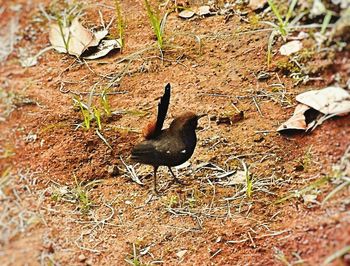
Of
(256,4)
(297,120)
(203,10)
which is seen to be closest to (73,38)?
(203,10)

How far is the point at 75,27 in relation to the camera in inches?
138

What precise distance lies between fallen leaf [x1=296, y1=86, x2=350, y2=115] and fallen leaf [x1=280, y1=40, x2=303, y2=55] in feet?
1.12

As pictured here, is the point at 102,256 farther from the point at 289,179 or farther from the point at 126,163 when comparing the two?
the point at 289,179

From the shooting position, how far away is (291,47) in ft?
10.3

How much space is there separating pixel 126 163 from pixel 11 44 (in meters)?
0.94

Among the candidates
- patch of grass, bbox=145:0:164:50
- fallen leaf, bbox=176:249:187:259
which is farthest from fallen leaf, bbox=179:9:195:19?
fallen leaf, bbox=176:249:187:259

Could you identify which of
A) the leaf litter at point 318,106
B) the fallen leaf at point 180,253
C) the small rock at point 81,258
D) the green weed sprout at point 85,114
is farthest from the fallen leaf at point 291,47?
the small rock at point 81,258

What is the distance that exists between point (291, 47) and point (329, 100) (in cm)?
65

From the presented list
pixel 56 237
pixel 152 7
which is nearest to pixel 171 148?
pixel 56 237

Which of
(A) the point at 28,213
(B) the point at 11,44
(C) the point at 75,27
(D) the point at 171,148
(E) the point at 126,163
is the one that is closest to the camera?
(A) the point at 28,213

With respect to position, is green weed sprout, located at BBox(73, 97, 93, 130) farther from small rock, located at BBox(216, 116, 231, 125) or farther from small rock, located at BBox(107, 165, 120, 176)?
small rock, located at BBox(216, 116, 231, 125)

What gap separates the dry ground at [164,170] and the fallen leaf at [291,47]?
0.05 meters

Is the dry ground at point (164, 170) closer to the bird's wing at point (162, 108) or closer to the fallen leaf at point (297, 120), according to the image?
the fallen leaf at point (297, 120)

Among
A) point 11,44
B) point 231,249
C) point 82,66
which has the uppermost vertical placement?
point 11,44
